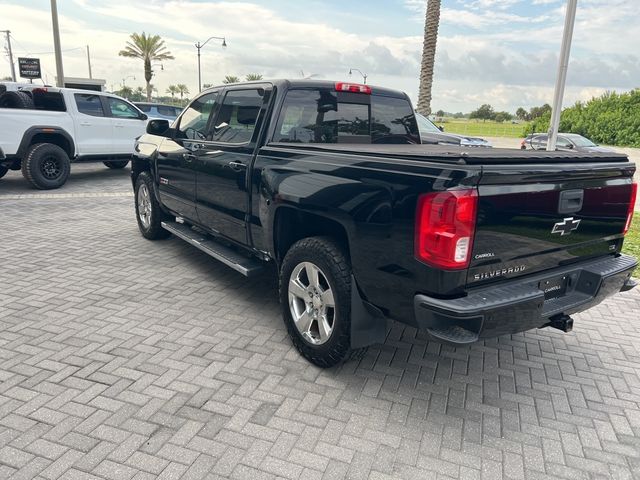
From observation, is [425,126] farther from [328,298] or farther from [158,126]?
[328,298]

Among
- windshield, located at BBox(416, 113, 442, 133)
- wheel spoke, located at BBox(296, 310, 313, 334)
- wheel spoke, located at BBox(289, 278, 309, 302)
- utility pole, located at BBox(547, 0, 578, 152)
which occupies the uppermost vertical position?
utility pole, located at BBox(547, 0, 578, 152)

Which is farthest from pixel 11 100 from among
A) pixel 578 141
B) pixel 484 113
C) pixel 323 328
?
pixel 484 113

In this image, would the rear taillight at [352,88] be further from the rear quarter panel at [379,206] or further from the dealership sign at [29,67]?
the dealership sign at [29,67]

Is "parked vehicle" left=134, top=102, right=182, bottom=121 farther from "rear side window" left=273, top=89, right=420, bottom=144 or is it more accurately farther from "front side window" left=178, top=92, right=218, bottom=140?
"rear side window" left=273, top=89, right=420, bottom=144

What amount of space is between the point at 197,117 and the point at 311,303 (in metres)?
2.80

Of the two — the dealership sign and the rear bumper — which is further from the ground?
the dealership sign

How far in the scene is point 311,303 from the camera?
3.31 m

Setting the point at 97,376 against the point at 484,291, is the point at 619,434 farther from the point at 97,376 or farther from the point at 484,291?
the point at 97,376

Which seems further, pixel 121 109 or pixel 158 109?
pixel 158 109

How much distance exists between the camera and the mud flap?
297 cm

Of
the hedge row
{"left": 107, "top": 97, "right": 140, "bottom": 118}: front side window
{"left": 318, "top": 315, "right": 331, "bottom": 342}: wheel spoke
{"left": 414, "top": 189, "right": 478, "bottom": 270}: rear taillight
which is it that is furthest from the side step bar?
the hedge row

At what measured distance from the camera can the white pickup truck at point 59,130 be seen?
9.56 meters

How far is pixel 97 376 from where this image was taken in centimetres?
317

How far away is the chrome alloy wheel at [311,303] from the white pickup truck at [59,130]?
28.3 ft
